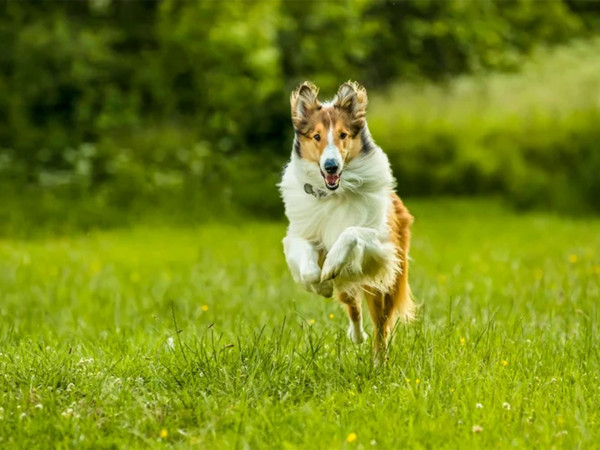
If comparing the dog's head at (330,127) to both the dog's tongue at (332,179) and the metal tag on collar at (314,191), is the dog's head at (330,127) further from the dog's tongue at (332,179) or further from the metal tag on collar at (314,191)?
the metal tag on collar at (314,191)

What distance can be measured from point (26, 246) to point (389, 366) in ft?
24.9

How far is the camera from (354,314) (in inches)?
211

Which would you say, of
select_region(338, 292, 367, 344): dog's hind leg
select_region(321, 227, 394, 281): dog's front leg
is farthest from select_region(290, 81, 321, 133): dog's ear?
select_region(338, 292, 367, 344): dog's hind leg

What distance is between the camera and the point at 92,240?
1190 centimetres

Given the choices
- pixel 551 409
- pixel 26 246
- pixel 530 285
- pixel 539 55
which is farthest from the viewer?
pixel 539 55

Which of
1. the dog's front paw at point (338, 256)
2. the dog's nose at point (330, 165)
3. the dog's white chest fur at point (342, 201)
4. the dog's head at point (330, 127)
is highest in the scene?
the dog's head at point (330, 127)

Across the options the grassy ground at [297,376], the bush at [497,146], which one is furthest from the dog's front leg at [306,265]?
the bush at [497,146]

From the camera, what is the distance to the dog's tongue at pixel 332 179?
15.0ft

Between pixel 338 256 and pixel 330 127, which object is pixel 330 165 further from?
pixel 338 256

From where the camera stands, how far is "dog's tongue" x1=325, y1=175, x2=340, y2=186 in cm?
457

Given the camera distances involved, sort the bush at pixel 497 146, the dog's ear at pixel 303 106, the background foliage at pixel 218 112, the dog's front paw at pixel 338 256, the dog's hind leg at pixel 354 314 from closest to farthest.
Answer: the dog's front paw at pixel 338 256 → the dog's ear at pixel 303 106 → the dog's hind leg at pixel 354 314 → the background foliage at pixel 218 112 → the bush at pixel 497 146

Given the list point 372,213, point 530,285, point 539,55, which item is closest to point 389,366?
point 372,213

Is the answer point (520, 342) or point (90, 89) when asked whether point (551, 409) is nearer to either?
point (520, 342)

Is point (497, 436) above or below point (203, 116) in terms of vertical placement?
above
